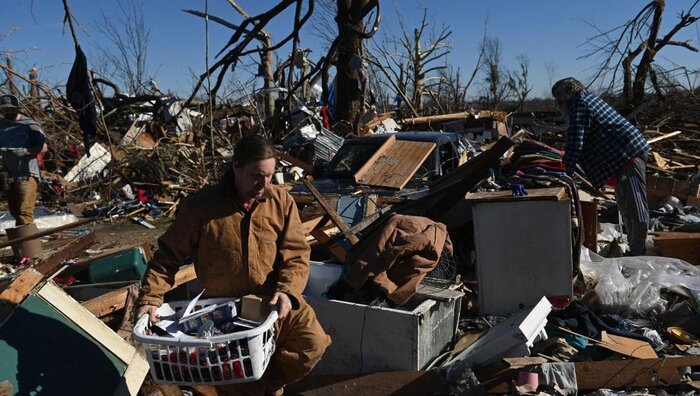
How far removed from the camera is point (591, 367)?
11.8 feet

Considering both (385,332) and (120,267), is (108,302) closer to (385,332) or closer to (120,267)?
(120,267)

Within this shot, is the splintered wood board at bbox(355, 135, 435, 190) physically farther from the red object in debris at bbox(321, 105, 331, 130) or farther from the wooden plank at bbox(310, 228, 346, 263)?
the red object in debris at bbox(321, 105, 331, 130)

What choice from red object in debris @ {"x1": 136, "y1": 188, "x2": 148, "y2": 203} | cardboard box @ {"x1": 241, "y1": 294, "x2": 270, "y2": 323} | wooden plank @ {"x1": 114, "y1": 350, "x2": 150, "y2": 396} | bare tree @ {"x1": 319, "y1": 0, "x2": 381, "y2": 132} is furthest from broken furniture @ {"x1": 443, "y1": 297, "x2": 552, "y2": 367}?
bare tree @ {"x1": 319, "y1": 0, "x2": 381, "y2": 132}

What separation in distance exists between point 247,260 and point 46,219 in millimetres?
8106

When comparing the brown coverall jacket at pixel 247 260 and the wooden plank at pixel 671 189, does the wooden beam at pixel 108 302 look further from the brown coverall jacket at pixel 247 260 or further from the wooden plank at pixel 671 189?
the wooden plank at pixel 671 189

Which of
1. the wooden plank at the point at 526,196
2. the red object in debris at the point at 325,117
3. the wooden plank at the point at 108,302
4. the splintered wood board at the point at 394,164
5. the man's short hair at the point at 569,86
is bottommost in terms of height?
the wooden plank at the point at 108,302

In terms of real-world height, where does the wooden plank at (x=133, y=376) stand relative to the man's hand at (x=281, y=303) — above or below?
below

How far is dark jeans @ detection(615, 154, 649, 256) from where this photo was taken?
18.0ft

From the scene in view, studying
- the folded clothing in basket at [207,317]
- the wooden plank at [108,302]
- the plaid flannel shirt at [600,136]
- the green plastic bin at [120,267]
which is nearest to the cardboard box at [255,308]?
the folded clothing in basket at [207,317]

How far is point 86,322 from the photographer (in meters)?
3.35

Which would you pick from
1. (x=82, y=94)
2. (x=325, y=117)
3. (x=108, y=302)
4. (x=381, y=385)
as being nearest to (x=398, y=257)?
(x=381, y=385)

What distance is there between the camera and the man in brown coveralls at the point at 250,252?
8.95ft

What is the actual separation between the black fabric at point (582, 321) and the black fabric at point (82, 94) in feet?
20.9

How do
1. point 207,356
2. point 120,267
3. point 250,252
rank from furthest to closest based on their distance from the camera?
1. point 120,267
2. point 250,252
3. point 207,356
